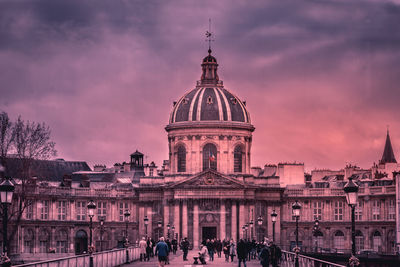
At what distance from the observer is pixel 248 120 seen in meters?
148

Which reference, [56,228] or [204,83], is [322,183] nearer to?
[204,83]

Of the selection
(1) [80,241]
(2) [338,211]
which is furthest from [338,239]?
(1) [80,241]

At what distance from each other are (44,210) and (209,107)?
25.7 metres

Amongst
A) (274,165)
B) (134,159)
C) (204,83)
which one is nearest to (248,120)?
(204,83)

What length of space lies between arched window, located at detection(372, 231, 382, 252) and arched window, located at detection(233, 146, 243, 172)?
65.7ft

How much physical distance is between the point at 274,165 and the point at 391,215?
29736mm

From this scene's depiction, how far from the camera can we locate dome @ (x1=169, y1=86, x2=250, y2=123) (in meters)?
144

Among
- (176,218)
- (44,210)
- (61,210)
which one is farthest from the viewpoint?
(61,210)

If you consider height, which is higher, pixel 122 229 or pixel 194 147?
pixel 194 147

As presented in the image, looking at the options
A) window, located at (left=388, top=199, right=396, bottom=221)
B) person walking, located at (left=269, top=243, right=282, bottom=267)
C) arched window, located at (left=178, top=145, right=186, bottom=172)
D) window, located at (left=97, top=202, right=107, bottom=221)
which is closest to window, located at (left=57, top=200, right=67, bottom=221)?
window, located at (left=97, top=202, right=107, bottom=221)

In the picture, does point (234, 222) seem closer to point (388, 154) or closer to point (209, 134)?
point (209, 134)

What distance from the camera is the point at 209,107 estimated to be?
14475cm


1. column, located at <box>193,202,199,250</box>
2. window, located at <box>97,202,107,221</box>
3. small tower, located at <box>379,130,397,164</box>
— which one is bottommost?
column, located at <box>193,202,199,250</box>

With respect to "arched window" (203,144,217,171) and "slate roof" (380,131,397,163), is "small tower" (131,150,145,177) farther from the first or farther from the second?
"slate roof" (380,131,397,163)
